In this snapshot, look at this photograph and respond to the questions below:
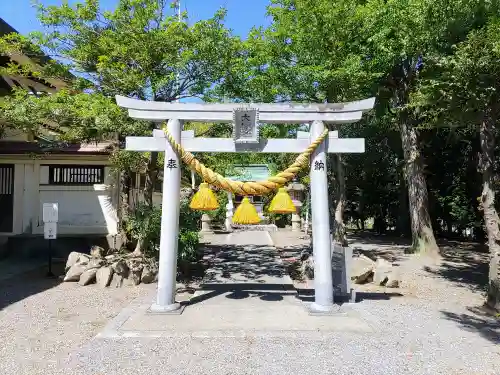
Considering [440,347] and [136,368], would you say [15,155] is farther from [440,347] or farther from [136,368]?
[440,347]

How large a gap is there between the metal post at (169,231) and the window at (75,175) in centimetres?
667

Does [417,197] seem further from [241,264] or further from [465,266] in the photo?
[241,264]

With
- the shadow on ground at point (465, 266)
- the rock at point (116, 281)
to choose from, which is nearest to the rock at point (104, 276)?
the rock at point (116, 281)

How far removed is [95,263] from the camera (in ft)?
32.3

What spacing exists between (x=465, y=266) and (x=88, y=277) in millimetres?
10239

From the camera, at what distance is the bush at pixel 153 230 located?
1004cm

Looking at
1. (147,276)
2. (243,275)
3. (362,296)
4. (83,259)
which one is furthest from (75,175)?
(362,296)

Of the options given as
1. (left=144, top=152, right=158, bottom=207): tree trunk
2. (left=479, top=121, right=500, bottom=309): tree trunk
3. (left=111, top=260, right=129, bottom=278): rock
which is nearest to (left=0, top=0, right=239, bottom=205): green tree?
(left=144, top=152, right=158, bottom=207): tree trunk

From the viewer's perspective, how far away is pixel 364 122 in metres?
20.8

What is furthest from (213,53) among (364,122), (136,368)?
(364,122)

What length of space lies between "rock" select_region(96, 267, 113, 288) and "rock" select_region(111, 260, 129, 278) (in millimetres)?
125

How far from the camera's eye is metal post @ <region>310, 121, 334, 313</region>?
6898 mm

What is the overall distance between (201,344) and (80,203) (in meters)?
8.88

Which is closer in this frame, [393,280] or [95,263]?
[393,280]
